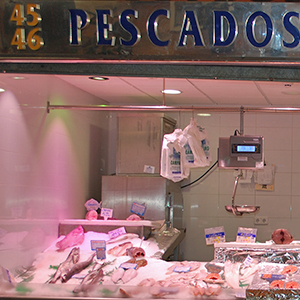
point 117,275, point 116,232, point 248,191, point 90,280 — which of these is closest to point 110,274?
point 117,275

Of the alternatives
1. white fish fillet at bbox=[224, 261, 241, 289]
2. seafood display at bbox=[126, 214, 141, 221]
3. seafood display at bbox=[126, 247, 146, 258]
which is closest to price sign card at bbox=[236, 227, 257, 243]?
white fish fillet at bbox=[224, 261, 241, 289]

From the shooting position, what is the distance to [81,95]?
20.1ft

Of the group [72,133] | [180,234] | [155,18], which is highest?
[155,18]

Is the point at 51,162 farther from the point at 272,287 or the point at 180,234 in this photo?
the point at 272,287

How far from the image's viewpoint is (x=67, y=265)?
423 cm

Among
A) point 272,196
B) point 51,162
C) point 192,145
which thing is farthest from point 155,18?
point 272,196

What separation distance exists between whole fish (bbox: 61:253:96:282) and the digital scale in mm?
1636

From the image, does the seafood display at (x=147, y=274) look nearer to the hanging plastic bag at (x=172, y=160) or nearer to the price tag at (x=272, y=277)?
the price tag at (x=272, y=277)

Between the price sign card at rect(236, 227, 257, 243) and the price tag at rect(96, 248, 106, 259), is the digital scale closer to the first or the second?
the price sign card at rect(236, 227, 257, 243)

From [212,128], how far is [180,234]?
1.65 meters

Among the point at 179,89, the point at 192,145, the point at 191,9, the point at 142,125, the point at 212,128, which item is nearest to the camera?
the point at 191,9

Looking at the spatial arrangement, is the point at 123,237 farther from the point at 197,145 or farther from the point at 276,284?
the point at 276,284

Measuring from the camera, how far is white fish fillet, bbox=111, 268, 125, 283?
4.01 meters

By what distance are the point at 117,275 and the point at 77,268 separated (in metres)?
0.42
